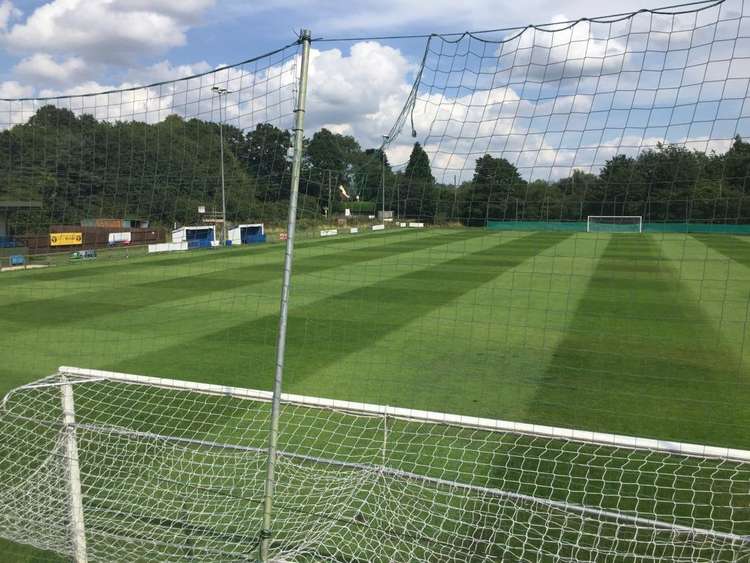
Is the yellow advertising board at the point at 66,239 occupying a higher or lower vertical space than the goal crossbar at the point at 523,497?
lower

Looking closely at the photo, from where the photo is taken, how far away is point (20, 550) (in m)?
3.91

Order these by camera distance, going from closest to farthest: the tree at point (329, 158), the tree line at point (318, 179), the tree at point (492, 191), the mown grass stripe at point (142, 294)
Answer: the tree at point (492, 191) → the tree line at point (318, 179) → the tree at point (329, 158) → the mown grass stripe at point (142, 294)

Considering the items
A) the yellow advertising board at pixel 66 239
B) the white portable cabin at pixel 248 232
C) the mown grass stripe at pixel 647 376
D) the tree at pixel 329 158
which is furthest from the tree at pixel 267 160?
the yellow advertising board at pixel 66 239

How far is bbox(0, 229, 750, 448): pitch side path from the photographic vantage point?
6.94 metres

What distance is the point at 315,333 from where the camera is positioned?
10.5 meters

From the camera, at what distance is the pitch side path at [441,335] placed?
6.94 metres

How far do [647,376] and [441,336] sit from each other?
344cm

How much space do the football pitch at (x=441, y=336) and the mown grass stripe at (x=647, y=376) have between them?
3cm

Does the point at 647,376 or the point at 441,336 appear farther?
the point at 441,336

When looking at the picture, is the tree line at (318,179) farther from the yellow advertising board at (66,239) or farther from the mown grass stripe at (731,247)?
the mown grass stripe at (731,247)

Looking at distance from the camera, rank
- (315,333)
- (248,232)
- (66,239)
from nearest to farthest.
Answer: (315,333) < (248,232) < (66,239)

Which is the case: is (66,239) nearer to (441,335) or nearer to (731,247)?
(441,335)

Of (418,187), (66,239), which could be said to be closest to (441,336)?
(418,187)

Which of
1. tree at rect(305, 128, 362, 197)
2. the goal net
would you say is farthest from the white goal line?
tree at rect(305, 128, 362, 197)
